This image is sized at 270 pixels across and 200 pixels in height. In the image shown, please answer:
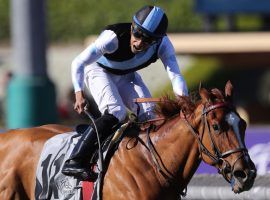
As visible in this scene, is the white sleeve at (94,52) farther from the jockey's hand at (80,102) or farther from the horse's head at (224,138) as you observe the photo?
the horse's head at (224,138)

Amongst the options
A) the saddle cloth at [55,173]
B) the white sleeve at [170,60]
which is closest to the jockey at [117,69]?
the white sleeve at [170,60]

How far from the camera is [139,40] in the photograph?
6578 mm

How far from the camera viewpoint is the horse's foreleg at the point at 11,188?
7238 mm

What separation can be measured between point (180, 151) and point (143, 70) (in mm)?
12705

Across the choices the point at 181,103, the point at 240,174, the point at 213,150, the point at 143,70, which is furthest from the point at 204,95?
the point at 143,70

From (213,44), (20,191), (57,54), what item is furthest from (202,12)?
(20,191)

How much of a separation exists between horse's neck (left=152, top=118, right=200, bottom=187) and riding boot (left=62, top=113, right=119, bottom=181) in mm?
445

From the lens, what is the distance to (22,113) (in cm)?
1304

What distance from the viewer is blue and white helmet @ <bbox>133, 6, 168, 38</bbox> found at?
6.48 m

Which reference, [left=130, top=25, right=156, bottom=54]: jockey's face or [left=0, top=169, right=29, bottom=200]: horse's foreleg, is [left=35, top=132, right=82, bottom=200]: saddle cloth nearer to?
[left=0, top=169, right=29, bottom=200]: horse's foreleg

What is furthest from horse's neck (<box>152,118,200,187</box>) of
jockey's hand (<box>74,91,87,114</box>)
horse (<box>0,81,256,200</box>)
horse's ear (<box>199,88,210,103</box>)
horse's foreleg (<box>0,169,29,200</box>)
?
horse's foreleg (<box>0,169,29,200</box>)

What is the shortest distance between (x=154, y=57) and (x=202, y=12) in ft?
52.2

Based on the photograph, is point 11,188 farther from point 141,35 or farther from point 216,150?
point 216,150

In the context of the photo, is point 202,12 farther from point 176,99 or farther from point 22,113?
point 176,99
